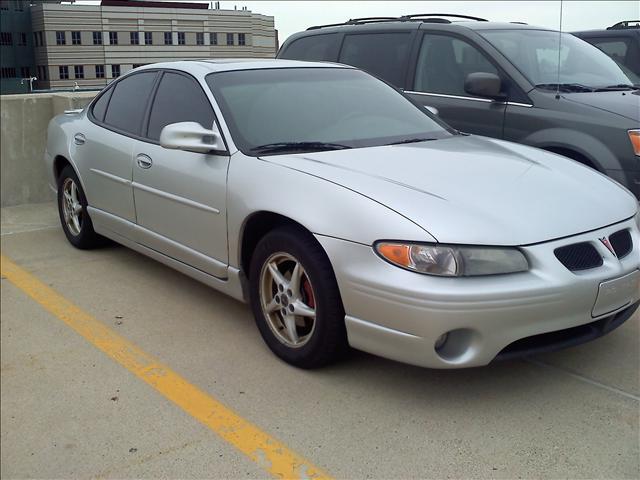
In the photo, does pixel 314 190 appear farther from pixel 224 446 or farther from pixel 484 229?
pixel 224 446

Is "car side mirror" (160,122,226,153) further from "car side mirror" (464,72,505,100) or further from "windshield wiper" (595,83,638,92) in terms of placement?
"windshield wiper" (595,83,638,92)

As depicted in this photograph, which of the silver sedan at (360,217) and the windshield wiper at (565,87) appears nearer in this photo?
the silver sedan at (360,217)

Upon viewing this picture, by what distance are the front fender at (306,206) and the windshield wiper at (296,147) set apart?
0.40ft

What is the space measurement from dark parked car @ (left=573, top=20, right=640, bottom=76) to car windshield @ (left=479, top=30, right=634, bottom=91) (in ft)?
4.99

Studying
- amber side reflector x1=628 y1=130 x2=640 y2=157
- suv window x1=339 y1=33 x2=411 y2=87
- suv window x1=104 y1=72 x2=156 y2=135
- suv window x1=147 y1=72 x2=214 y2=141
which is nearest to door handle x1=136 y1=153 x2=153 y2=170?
suv window x1=147 y1=72 x2=214 y2=141

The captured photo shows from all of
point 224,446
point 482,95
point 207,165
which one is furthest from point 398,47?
point 224,446

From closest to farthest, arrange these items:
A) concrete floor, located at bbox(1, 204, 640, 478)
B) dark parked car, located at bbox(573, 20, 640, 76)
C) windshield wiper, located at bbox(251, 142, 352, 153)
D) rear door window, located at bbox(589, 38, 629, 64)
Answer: concrete floor, located at bbox(1, 204, 640, 478) → windshield wiper, located at bbox(251, 142, 352, 153) → dark parked car, located at bbox(573, 20, 640, 76) → rear door window, located at bbox(589, 38, 629, 64)

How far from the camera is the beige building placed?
6.21 meters

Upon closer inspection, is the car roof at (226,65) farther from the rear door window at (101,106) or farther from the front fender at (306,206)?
the front fender at (306,206)

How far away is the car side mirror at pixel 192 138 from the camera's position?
3803 millimetres

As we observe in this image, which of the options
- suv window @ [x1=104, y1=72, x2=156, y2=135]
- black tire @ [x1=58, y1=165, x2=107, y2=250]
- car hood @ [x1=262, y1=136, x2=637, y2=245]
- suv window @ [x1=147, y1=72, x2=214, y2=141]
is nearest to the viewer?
car hood @ [x1=262, y1=136, x2=637, y2=245]

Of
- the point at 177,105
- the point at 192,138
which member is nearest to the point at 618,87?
the point at 177,105

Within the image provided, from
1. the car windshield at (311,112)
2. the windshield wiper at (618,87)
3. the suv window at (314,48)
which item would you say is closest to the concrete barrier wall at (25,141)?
the suv window at (314,48)

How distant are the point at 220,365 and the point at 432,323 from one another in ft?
4.12
